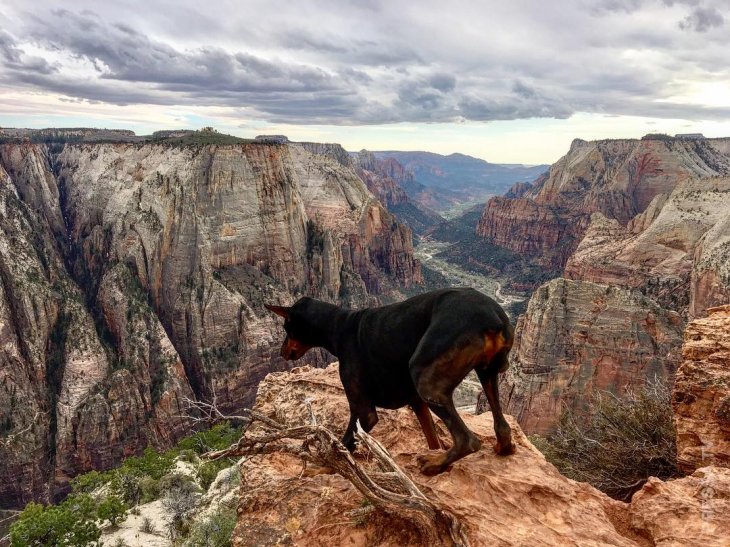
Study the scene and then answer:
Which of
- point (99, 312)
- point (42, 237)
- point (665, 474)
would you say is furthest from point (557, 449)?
point (42, 237)

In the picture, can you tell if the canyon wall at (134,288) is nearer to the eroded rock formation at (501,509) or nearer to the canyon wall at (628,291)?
the canyon wall at (628,291)

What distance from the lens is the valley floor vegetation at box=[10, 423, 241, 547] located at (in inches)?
522

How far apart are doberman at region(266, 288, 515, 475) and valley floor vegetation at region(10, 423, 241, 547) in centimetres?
516

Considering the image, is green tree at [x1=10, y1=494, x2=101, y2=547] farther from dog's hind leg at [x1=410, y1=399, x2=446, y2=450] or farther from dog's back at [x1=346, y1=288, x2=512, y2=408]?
dog's back at [x1=346, y1=288, x2=512, y2=408]

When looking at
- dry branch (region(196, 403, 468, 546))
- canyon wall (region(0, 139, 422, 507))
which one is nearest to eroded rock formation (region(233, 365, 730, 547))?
dry branch (region(196, 403, 468, 546))

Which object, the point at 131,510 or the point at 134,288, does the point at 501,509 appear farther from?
the point at 134,288

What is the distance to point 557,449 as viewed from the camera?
11.6m

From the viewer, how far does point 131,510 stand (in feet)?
80.9

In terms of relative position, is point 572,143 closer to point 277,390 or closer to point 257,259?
point 257,259

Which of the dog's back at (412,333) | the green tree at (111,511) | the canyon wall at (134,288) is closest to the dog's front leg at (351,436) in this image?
the dog's back at (412,333)

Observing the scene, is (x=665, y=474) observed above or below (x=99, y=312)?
above

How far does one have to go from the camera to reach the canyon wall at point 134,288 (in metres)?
48.6

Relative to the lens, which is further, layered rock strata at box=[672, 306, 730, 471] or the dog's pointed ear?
the dog's pointed ear

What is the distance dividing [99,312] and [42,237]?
1278 centimetres
